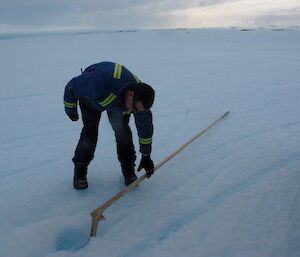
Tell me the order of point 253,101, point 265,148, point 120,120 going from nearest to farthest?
point 120,120 → point 265,148 → point 253,101

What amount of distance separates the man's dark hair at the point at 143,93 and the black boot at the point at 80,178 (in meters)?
0.99

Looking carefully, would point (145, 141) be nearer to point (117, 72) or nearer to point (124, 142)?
point (124, 142)

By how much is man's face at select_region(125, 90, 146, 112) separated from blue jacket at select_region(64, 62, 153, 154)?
52 mm

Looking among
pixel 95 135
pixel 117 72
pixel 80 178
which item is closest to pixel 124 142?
pixel 95 135

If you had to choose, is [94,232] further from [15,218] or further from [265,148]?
[265,148]

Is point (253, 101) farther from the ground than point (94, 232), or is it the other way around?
point (94, 232)

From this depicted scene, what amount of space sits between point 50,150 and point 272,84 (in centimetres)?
470

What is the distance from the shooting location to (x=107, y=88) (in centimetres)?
244

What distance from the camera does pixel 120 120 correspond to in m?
2.75

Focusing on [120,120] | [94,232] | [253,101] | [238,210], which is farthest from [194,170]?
[253,101]

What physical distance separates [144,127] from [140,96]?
0.41 metres

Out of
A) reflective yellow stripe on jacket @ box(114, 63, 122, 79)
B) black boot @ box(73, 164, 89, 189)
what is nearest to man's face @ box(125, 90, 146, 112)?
reflective yellow stripe on jacket @ box(114, 63, 122, 79)

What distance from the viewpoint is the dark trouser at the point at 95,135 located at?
276 cm

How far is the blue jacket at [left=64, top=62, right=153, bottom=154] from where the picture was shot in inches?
95.7
